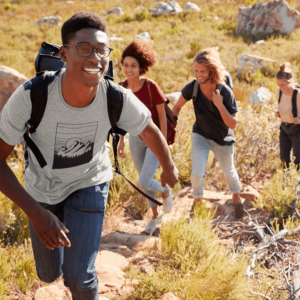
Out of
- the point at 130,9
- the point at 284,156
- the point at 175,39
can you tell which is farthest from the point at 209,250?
the point at 130,9

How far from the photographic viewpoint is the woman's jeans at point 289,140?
474cm

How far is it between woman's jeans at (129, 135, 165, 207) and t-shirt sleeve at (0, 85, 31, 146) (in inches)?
80.3

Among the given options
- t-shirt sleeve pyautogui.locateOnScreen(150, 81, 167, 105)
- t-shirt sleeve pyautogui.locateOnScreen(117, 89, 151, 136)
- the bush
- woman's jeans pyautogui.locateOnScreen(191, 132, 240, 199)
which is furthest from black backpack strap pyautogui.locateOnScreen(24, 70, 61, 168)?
woman's jeans pyautogui.locateOnScreen(191, 132, 240, 199)

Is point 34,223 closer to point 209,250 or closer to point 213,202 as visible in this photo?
point 209,250

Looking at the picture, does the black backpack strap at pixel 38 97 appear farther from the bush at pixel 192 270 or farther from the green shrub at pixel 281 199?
the green shrub at pixel 281 199

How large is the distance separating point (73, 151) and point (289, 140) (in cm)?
404

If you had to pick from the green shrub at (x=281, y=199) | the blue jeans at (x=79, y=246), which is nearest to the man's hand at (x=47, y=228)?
the blue jeans at (x=79, y=246)

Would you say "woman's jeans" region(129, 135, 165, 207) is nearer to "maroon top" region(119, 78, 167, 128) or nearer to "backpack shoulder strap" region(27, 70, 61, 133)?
"maroon top" region(119, 78, 167, 128)

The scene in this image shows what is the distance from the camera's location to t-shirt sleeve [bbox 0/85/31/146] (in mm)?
1656

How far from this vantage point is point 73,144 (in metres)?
1.91

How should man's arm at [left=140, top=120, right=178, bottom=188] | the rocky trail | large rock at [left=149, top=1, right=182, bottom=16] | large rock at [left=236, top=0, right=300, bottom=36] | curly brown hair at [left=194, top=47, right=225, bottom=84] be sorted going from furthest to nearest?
large rock at [left=149, top=1, right=182, bottom=16] < large rock at [left=236, top=0, right=300, bottom=36] < curly brown hair at [left=194, top=47, right=225, bottom=84] < the rocky trail < man's arm at [left=140, top=120, right=178, bottom=188]

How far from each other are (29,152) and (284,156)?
420 cm

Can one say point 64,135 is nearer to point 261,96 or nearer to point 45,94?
point 45,94

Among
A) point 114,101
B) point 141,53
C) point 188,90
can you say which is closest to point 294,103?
point 188,90
